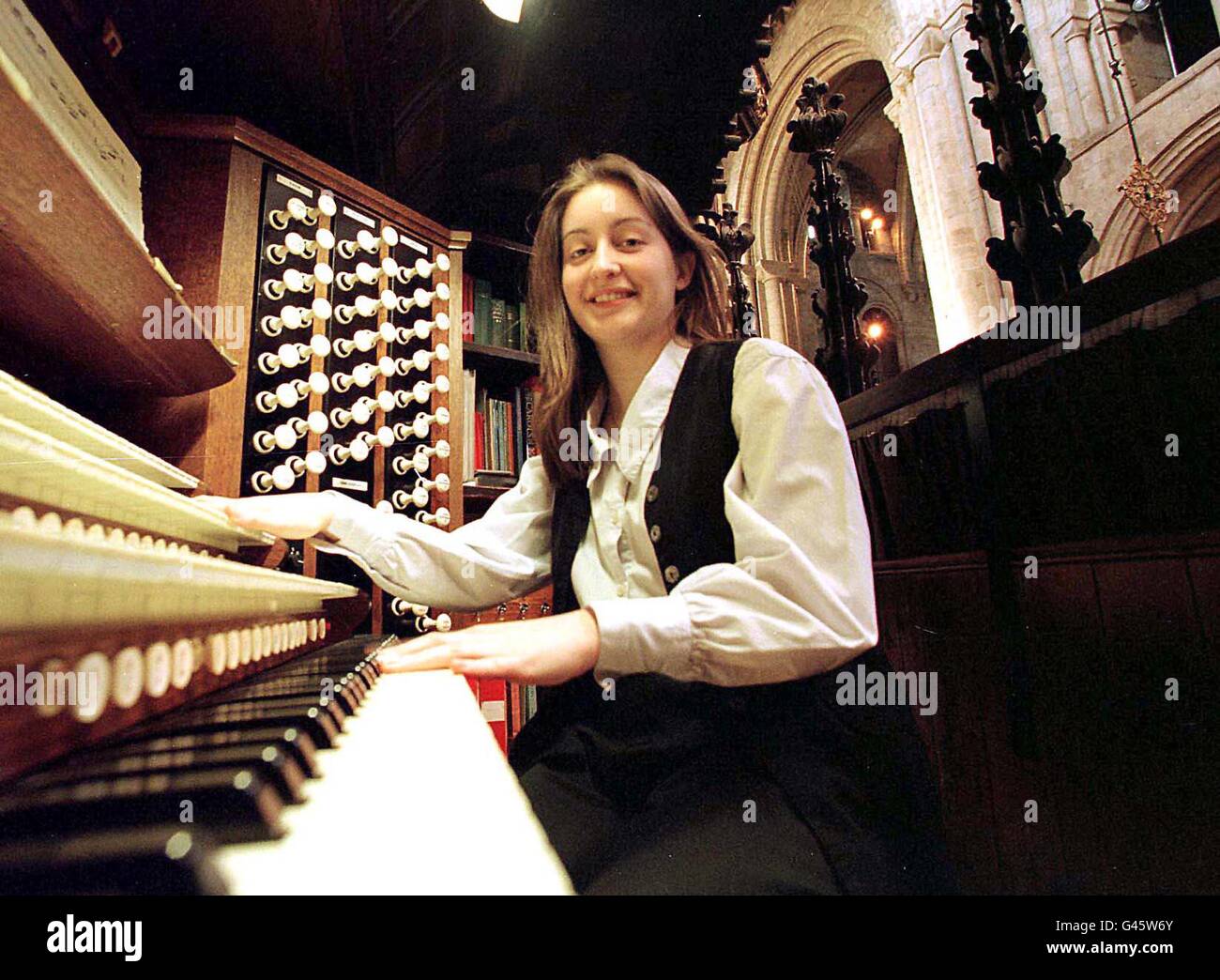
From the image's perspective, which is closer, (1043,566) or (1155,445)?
(1155,445)

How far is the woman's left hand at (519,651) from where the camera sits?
60 centimetres

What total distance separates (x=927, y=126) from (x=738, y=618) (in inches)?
377

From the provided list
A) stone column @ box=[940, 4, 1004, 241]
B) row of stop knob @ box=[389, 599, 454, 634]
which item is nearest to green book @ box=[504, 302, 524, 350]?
row of stop knob @ box=[389, 599, 454, 634]

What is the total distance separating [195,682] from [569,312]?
0.96 metres

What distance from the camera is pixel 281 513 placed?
1.04 metres

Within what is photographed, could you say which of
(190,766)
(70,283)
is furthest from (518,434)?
(190,766)

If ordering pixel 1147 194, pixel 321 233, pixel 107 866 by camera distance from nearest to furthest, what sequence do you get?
pixel 107 866
pixel 321 233
pixel 1147 194

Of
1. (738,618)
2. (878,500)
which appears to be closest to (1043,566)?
(878,500)

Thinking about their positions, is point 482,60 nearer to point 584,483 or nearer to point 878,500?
point 584,483

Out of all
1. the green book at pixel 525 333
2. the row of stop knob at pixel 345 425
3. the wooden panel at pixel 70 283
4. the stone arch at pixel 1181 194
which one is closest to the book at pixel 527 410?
the green book at pixel 525 333

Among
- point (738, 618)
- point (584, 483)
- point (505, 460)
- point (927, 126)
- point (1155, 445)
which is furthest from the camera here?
point (927, 126)
